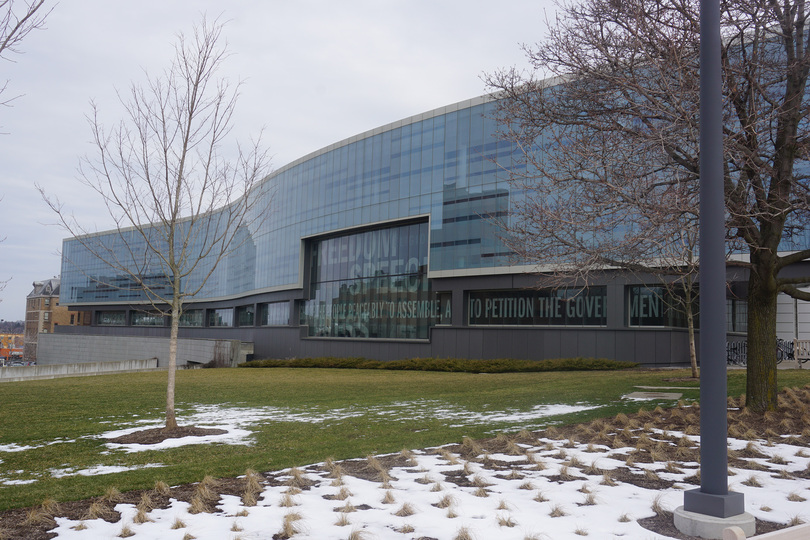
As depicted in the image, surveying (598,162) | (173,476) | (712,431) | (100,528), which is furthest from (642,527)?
(598,162)

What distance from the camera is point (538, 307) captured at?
3544cm

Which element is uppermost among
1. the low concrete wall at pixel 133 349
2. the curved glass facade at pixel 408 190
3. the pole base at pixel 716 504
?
the curved glass facade at pixel 408 190

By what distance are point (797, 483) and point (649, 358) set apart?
25.7m

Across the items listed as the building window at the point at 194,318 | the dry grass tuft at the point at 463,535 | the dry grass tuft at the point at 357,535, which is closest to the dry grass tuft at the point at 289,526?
the dry grass tuft at the point at 357,535

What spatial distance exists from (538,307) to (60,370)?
24.9m

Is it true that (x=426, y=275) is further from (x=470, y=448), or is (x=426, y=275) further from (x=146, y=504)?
(x=146, y=504)

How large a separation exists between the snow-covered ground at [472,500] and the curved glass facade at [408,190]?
1983 centimetres

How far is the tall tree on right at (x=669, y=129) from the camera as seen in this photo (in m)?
9.90

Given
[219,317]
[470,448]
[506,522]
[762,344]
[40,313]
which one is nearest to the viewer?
[506,522]

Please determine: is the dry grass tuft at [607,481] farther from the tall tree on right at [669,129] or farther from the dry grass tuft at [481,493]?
the tall tree on right at [669,129]

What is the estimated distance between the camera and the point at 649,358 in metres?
31.5

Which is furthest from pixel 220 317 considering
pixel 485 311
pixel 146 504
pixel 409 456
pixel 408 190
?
pixel 146 504

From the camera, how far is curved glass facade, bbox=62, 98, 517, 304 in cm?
3631

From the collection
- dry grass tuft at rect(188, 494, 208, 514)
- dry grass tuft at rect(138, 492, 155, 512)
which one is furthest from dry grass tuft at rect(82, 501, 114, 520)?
dry grass tuft at rect(188, 494, 208, 514)
